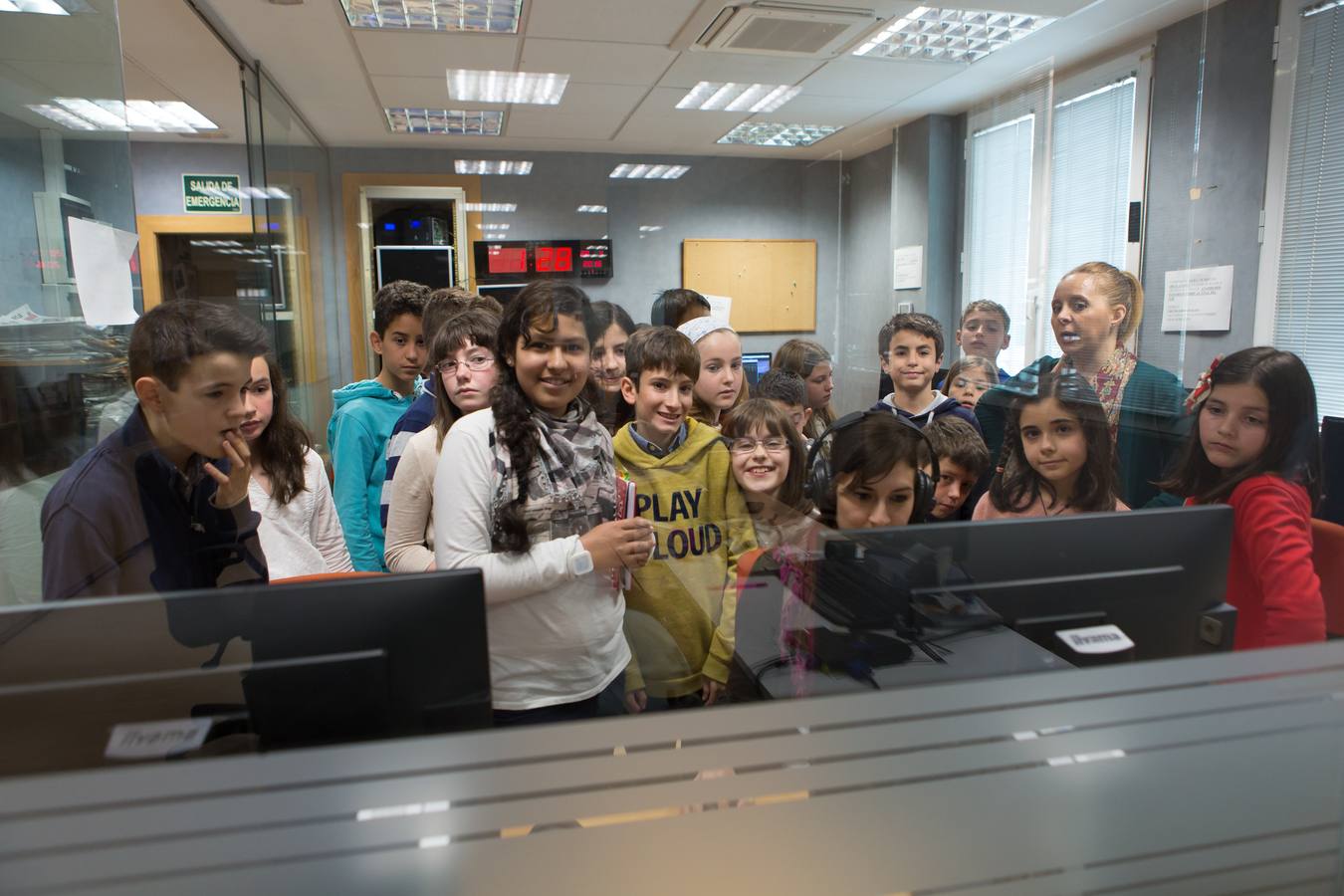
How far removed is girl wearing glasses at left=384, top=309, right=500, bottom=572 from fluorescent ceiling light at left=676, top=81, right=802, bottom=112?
0.54 meters

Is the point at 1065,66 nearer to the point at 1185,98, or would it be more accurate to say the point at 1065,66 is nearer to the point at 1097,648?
the point at 1185,98

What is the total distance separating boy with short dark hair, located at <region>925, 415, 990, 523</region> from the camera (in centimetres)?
108

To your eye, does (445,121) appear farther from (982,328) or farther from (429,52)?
(982,328)

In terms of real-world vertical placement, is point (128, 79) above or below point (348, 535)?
above

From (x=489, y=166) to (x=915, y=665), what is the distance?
3.10 feet

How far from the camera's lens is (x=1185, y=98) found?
1970mm

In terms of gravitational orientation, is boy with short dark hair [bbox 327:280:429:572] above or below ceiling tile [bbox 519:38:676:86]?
below

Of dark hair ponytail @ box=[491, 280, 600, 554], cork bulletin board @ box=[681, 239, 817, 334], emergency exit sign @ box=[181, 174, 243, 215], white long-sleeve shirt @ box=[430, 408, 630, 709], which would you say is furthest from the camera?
cork bulletin board @ box=[681, 239, 817, 334]

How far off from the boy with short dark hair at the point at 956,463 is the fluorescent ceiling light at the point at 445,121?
880 millimetres

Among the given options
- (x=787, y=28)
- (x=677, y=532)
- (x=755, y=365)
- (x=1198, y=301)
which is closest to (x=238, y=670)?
(x=677, y=532)

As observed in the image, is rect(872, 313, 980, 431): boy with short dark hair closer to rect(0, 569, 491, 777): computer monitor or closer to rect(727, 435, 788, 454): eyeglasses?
rect(727, 435, 788, 454): eyeglasses

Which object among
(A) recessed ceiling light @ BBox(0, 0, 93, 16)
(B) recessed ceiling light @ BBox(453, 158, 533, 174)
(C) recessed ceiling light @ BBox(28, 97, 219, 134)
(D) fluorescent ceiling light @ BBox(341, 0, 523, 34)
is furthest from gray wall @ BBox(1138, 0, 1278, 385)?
(A) recessed ceiling light @ BBox(0, 0, 93, 16)

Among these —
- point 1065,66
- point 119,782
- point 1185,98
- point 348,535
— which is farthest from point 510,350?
point 1185,98

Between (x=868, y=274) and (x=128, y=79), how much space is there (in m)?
1.56
